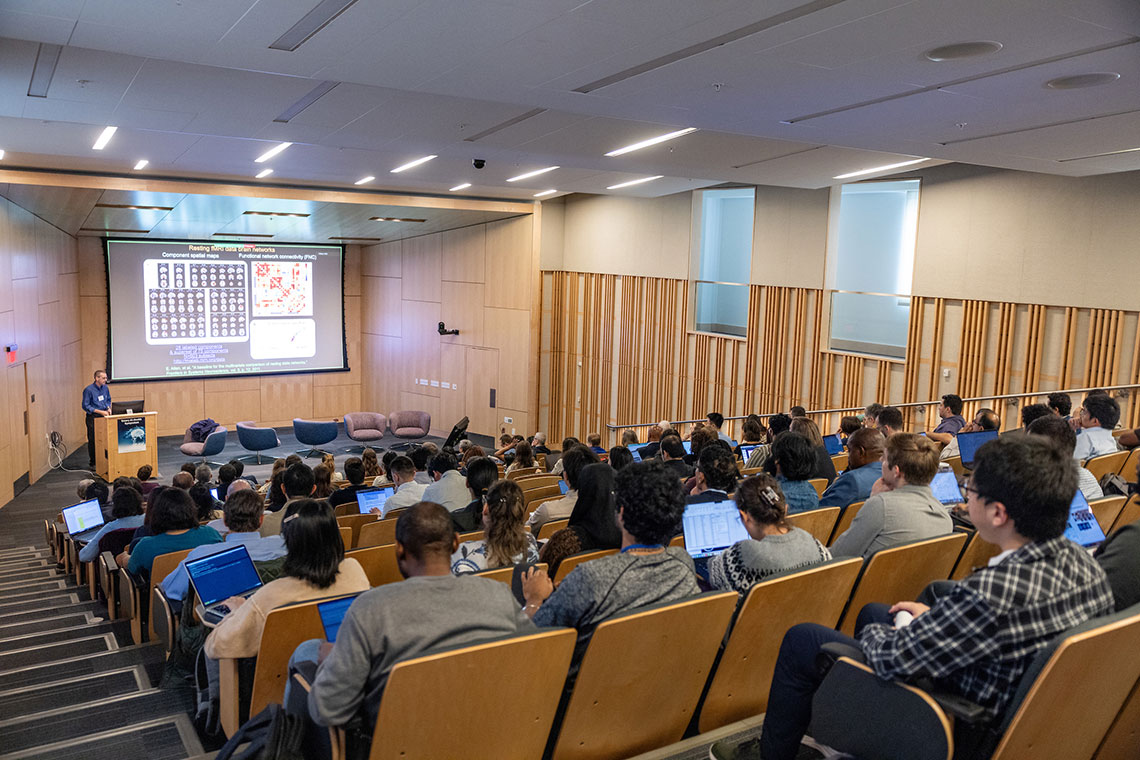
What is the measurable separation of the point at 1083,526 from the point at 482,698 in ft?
10.2

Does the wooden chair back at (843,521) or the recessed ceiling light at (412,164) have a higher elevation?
the recessed ceiling light at (412,164)

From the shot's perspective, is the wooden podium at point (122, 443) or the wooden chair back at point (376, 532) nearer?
the wooden chair back at point (376, 532)

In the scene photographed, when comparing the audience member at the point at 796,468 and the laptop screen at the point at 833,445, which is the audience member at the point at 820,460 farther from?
the laptop screen at the point at 833,445

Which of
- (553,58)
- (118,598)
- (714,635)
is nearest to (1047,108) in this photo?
(553,58)

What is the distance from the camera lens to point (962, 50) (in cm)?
452

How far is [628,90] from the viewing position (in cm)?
562

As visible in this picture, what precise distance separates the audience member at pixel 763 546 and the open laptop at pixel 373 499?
12.7ft

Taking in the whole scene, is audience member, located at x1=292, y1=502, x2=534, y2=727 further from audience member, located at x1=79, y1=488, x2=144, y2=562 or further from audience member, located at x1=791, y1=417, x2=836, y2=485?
audience member, located at x1=79, y1=488, x2=144, y2=562

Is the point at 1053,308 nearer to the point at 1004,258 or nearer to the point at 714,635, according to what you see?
the point at 1004,258

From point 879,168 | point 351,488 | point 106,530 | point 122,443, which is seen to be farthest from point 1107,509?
point 122,443

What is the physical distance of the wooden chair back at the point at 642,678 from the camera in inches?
97.2

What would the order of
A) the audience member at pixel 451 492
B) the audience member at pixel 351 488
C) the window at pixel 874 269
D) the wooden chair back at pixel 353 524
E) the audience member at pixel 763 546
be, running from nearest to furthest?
the audience member at pixel 763 546
the wooden chair back at pixel 353 524
the audience member at pixel 451 492
the audience member at pixel 351 488
the window at pixel 874 269

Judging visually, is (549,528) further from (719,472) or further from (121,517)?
(121,517)

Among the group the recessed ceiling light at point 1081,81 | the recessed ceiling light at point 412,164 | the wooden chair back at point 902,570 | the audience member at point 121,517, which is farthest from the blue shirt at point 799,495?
the recessed ceiling light at point 412,164
